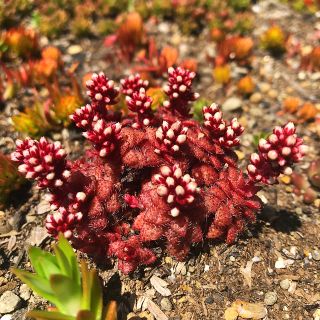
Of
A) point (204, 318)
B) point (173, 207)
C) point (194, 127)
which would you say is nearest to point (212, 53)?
point (194, 127)

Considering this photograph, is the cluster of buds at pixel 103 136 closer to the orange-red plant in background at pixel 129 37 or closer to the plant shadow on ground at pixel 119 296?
the plant shadow on ground at pixel 119 296

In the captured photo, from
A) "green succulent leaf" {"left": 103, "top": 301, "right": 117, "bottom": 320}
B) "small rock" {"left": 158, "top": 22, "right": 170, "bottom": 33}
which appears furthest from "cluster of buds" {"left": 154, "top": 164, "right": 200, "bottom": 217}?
"small rock" {"left": 158, "top": 22, "right": 170, "bottom": 33}

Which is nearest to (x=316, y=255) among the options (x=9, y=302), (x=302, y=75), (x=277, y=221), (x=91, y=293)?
(x=277, y=221)

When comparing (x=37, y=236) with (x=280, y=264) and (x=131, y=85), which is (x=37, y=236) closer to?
(x=131, y=85)

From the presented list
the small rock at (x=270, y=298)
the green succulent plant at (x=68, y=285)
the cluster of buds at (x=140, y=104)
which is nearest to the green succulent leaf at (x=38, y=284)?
the green succulent plant at (x=68, y=285)

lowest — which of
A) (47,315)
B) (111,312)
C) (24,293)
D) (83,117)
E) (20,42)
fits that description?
(24,293)

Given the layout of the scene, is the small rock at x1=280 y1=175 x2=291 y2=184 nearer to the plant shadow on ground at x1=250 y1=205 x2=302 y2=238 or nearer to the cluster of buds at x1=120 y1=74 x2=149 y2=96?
the plant shadow on ground at x1=250 y1=205 x2=302 y2=238

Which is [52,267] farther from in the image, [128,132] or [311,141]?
[311,141]
